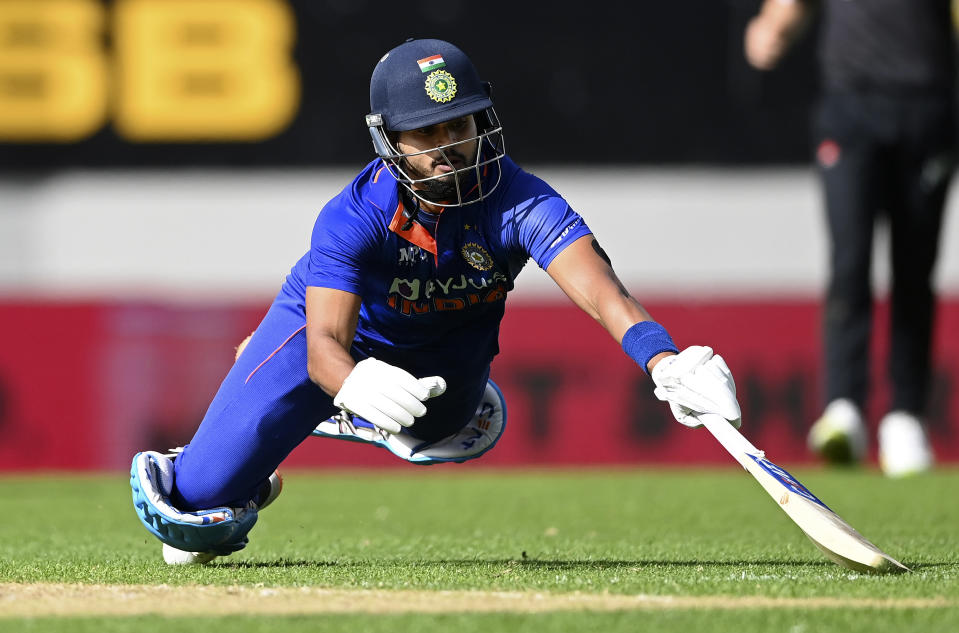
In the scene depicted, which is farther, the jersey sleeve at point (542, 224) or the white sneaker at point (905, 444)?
the white sneaker at point (905, 444)

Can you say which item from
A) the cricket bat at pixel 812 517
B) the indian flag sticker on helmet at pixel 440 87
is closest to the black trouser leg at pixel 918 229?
the cricket bat at pixel 812 517

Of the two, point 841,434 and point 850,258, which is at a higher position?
point 850,258

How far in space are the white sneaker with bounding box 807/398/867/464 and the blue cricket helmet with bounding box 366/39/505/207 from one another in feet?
11.0

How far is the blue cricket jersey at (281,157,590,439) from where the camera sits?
13.3 feet

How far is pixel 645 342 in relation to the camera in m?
3.79

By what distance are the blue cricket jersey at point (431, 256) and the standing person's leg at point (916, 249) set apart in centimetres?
346

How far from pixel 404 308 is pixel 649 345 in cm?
86

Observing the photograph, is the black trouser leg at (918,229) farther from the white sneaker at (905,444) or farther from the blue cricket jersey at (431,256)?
the blue cricket jersey at (431,256)

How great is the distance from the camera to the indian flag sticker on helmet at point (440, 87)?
3.99 meters

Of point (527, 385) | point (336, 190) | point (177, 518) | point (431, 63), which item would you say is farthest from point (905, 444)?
point (336, 190)

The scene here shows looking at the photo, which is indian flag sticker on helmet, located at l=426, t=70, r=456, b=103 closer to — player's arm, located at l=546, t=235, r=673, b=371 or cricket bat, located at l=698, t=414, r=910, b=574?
player's arm, located at l=546, t=235, r=673, b=371

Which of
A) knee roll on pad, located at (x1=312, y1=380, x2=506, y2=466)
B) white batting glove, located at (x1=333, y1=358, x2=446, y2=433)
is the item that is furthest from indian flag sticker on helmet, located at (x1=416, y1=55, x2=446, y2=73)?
knee roll on pad, located at (x1=312, y1=380, x2=506, y2=466)

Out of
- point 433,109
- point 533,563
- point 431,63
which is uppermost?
point 431,63

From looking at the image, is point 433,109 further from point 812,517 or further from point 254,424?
point 812,517
